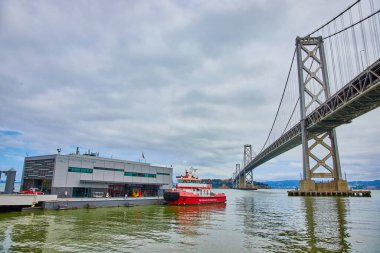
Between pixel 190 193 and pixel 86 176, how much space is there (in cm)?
1698

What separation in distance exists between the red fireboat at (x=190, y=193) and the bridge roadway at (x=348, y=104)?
3247cm

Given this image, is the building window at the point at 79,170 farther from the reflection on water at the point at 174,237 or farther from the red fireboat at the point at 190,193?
the reflection on water at the point at 174,237

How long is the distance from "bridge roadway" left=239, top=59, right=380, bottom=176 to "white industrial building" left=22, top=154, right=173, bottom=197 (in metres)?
41.6

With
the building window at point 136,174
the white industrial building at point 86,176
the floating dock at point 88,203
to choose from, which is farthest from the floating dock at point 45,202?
the building window at point 136,174

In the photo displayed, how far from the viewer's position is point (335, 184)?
76438mm

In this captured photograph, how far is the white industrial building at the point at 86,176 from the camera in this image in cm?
4059

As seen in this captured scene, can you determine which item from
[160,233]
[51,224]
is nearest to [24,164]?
[51,224]

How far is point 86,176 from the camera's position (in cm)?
4322

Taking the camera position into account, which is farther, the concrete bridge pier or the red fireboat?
the concrete bridge pier

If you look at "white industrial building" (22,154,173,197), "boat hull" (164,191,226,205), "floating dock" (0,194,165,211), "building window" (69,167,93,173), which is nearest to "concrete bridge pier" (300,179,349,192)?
"boat hull" (164,191,226,205)

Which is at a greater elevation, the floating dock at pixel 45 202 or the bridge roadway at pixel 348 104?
the bridge roadway at pixel 348 104

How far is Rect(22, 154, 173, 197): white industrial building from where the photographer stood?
1598 inches

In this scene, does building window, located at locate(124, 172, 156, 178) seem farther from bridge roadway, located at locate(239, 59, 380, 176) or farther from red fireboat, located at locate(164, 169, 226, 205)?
bridge roadway, located at locate(239, 59, 380, 176)

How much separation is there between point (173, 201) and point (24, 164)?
26.3 metres
